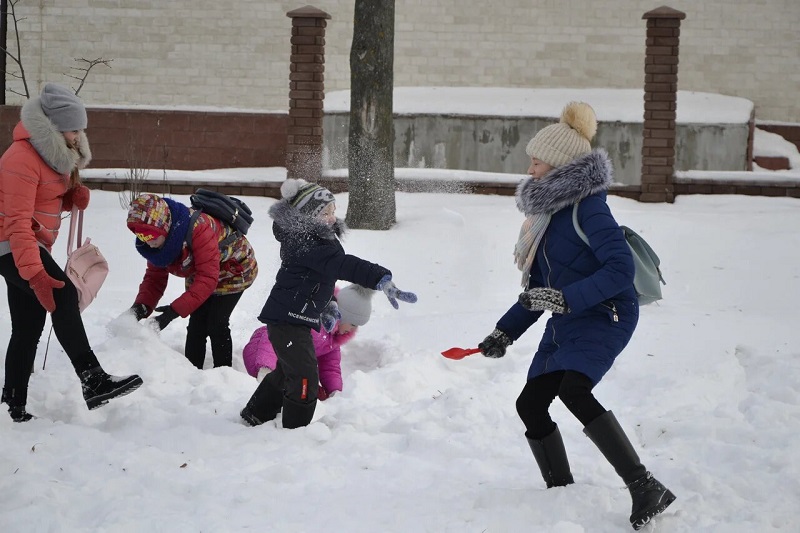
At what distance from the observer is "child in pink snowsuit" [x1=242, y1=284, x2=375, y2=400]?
5.46m

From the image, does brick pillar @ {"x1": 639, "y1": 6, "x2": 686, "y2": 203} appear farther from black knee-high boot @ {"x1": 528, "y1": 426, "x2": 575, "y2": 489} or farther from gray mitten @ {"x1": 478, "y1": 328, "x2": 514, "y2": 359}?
black knee-high boot @ {"x1": 528, "y1": 426, "x2": 575, "y2": 489}

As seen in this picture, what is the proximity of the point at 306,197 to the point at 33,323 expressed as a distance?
1.43 metres

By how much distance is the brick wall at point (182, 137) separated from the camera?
15.3 meters

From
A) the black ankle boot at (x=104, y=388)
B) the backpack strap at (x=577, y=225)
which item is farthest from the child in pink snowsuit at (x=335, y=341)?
the backpack strap at (x=577, y=225)

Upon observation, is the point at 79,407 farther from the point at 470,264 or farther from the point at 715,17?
the point at 715,17

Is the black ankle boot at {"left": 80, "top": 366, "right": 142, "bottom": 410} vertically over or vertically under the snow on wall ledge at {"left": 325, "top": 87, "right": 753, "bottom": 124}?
under

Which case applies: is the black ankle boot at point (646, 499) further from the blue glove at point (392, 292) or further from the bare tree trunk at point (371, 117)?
the bare tree trunk at point (371, 117)

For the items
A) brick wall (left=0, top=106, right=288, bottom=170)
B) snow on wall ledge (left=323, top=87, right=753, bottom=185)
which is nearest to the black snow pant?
snow on wall ledge (left=323, top=87, right=753, bottom=185)

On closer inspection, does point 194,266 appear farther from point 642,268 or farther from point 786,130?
point 786,130

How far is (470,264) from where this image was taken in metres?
8.91

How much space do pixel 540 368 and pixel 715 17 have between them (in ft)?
48.6

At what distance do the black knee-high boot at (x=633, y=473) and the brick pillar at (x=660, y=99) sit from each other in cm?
Result: 903

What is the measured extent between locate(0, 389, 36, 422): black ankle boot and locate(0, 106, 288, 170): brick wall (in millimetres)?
11028

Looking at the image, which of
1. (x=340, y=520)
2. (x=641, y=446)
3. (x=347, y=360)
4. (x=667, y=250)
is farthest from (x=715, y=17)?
(x=340, y=520)
